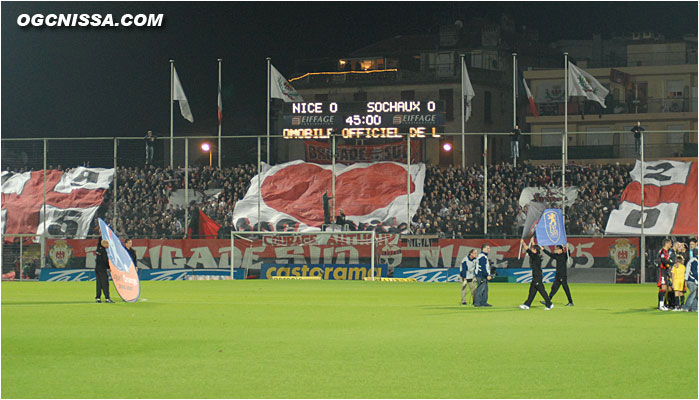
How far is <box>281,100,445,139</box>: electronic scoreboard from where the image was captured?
2653 inches

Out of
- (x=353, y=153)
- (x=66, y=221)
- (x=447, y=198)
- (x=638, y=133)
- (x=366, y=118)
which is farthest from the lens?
(x=353, y=153)

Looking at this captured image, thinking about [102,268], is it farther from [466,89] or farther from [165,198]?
[466,89]

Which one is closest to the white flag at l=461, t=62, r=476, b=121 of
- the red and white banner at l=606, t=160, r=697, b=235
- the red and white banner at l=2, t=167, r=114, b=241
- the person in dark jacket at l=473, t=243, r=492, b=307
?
the red and white banner at l=606, t=160, r=697, b=235

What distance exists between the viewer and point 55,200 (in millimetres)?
55750

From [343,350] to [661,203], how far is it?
35705 mm

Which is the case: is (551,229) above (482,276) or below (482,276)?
above

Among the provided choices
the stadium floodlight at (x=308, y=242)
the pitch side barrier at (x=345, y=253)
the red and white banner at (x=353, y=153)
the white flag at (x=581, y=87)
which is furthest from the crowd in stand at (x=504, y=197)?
the red and white banner at (x=353, y=153)

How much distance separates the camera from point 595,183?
55.2 metres

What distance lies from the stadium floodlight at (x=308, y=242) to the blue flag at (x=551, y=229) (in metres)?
16.7

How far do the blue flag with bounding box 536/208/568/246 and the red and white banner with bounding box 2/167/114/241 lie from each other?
27.8 metres

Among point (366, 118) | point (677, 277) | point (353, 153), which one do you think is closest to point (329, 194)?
point (366, 118)

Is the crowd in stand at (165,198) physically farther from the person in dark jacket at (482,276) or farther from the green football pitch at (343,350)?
the person in dark jacket at (482,276)

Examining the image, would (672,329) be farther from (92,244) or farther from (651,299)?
(92,244)

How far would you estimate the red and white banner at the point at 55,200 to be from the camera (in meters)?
55.0
